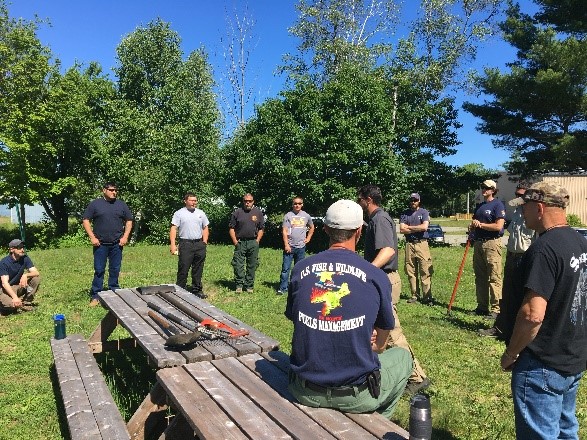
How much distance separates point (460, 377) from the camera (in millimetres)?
5160

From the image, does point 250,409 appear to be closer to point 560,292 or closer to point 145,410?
point 145,410

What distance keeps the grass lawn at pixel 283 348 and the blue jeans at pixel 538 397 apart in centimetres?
148

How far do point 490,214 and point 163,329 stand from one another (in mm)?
5122

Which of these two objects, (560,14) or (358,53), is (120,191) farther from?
(560,14)

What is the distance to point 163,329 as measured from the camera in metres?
4.25

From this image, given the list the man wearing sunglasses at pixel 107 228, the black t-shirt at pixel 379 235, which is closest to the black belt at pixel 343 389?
the black t-shirt at pixel 379 235

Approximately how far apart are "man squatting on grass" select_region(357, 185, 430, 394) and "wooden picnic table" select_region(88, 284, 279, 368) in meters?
1.31

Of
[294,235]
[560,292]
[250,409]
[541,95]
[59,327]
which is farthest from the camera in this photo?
[541,95]

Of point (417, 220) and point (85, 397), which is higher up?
point (417, 220)

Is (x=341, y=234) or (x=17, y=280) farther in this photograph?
(x=17, y=280)

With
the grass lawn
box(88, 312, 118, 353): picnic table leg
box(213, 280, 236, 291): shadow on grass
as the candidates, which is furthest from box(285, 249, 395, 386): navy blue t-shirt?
box(213, 280, 236, 291): shadow on grass

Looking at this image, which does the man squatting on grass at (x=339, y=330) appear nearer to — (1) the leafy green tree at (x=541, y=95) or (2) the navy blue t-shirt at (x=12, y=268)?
(2) the navy blue t-shirt at (x=12, y=268)

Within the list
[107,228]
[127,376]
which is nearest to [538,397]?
[127,376]

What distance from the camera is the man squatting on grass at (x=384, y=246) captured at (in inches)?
179
